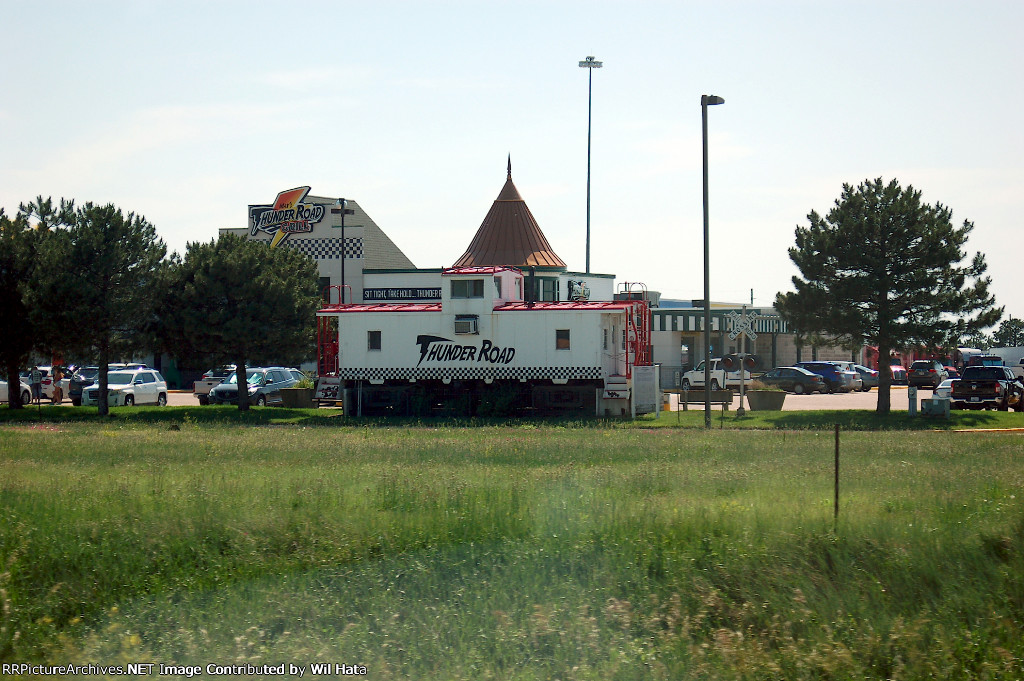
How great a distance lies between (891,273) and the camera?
33.8m

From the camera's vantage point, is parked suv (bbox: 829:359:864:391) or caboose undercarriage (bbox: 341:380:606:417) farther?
parked suv (bbox: 829:359:864:391)

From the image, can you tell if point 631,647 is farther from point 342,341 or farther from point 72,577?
point 342,341

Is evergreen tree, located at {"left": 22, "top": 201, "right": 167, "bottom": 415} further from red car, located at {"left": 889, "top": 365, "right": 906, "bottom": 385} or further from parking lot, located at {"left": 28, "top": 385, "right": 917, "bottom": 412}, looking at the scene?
red car, located at {"left": 889, "top": 365, "right": 906, "bottom": 385}

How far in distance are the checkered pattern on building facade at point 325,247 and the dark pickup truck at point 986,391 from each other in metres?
34.7

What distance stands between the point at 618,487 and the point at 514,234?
148 ft

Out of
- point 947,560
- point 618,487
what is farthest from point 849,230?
→ point 947,560

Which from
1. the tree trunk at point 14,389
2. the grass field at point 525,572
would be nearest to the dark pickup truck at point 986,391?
the grass field at point 525,572

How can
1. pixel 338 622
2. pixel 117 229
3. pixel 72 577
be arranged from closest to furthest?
pixel 338 622 → pixel 72 577 → pixel 117 229

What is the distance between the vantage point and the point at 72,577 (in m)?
9.10

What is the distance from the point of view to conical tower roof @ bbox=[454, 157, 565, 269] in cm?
5666

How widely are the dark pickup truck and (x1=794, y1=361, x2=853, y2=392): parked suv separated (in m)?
14.2

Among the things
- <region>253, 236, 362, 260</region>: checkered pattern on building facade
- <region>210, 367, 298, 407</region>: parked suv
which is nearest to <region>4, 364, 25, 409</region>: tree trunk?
<region>210, 367, 298, 407</region>: parked suv

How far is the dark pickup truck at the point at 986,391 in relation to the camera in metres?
38.7

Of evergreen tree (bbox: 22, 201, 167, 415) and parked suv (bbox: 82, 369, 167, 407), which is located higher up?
evergreen tree (bbox: 22, 201, 167, 415)
